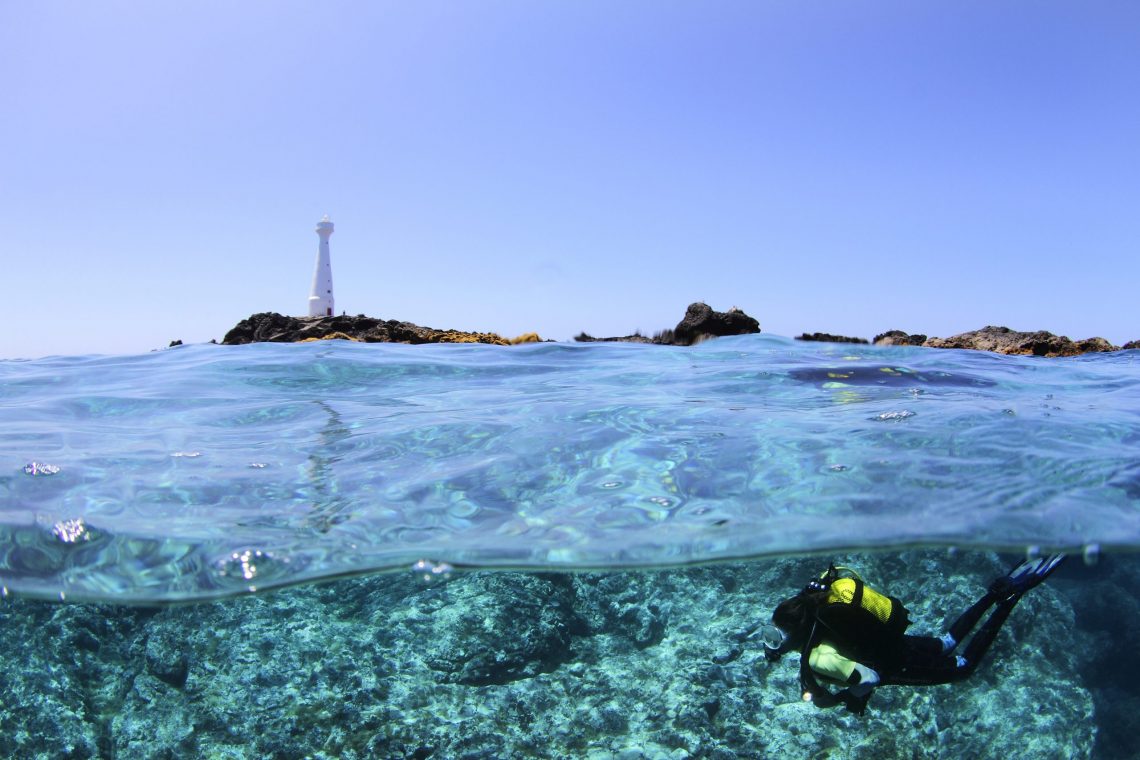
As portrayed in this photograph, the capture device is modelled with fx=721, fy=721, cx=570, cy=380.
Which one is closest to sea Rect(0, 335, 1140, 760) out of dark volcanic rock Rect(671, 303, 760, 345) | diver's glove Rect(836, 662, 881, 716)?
diver's glove Rect(836, 662, 881, 716)

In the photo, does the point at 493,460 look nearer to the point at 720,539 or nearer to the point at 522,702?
the point at 720,539

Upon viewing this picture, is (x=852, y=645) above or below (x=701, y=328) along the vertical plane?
below

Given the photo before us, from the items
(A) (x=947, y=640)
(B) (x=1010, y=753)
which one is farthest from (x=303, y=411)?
(B) (x=1010, y=753)

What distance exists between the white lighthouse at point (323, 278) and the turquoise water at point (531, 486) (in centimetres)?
3036

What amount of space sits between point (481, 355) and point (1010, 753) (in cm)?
929

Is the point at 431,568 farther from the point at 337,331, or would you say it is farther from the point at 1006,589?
the point at 337,331

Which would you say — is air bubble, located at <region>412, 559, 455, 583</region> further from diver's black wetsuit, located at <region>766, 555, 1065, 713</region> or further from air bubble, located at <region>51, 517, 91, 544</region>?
diver's black wetsuit, located at <region>766, 555, 1065, 713</region>

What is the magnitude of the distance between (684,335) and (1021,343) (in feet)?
27.1

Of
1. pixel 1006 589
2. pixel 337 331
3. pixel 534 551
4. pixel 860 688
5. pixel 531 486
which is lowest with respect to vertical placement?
pixel 860 688

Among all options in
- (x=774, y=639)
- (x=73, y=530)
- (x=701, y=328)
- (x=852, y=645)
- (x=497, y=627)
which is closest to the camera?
Answer: (x=852, y=645)

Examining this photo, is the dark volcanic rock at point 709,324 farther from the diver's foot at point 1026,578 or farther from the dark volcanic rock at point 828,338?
the diver's foot at point 1026,578

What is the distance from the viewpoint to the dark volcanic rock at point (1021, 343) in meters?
17.0

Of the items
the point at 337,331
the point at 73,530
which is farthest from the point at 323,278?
the point at 73,530

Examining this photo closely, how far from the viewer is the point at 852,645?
5094mm
